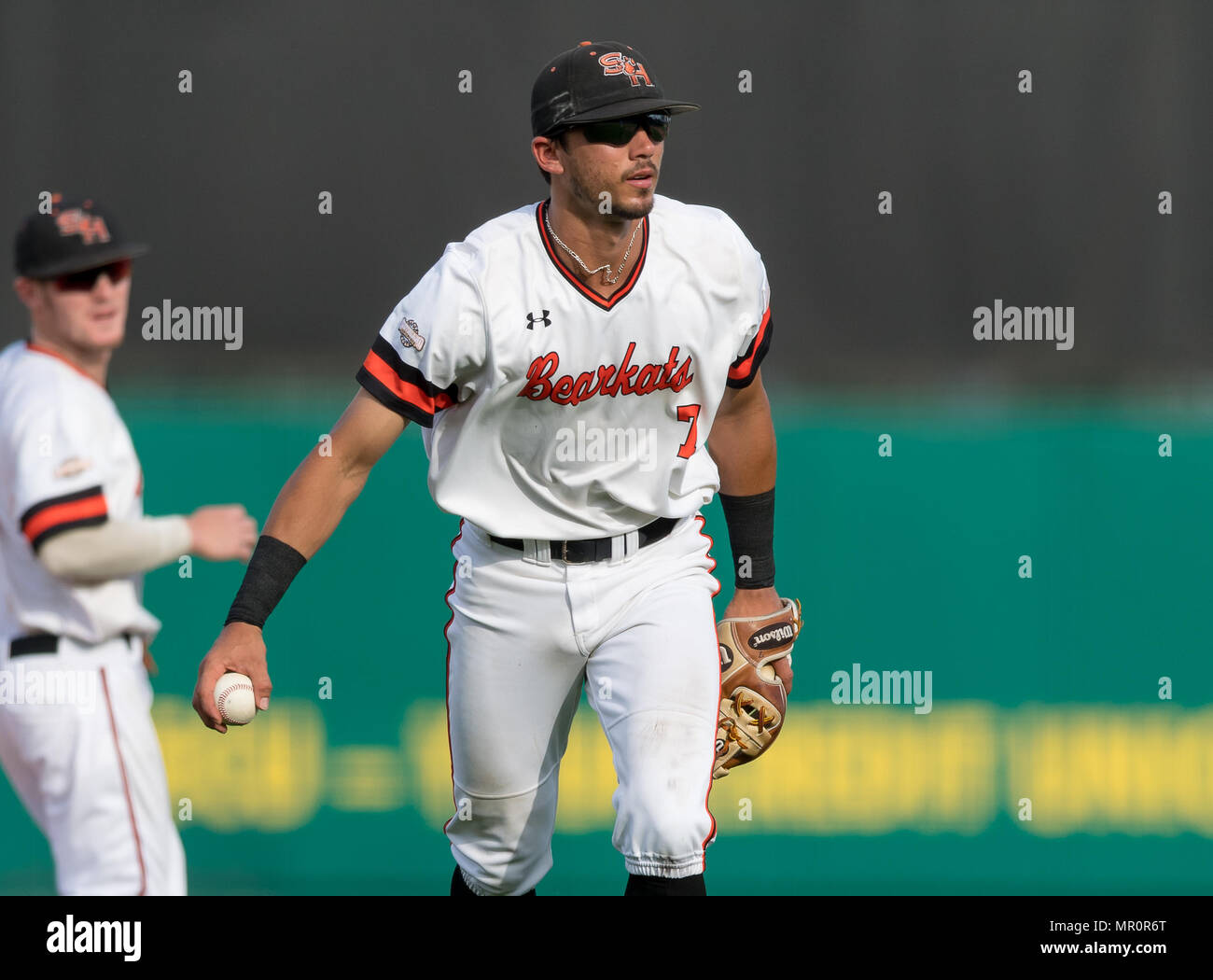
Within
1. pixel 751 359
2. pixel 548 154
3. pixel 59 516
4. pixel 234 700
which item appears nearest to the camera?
pixel 59 516

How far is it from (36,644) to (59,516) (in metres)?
0.23

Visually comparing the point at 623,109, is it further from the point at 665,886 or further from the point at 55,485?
the point at 665,886

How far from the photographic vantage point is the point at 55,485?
1.99m

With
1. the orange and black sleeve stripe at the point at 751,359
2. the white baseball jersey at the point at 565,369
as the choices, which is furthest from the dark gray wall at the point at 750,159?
the white baseball jersey at the point at 565,369

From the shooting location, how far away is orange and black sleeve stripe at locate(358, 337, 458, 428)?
9.64 feet

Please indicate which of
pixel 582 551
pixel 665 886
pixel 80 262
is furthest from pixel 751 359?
pixel 80 262

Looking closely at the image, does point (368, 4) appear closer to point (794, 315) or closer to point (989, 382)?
point (794, 315)

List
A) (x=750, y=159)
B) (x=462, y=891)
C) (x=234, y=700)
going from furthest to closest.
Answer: (x=750, y=159) → (x=462, y=891) → (x=234, y=700)

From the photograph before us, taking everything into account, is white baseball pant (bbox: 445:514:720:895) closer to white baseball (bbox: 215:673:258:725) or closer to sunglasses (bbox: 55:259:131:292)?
white baseball (bbox: 215:673:258:725)

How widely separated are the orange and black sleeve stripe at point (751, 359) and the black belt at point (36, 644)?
1.59 m

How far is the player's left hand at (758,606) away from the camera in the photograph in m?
3.46

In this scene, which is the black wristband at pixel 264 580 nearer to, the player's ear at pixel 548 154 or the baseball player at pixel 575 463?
the baseball player at pixel 575 463

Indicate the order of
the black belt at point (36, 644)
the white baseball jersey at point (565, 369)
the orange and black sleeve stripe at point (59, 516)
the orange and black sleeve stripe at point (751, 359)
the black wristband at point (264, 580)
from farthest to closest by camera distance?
the orange and black sleeve stripe at point (751, 359), the white baseball jersey at point (565, 369), the black wristband at point (264, 580), the black belt at point (36, 644), the orange and black sleeve stripe at point (59, 516)
